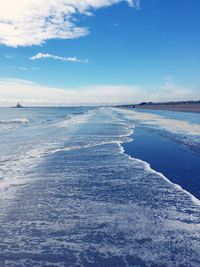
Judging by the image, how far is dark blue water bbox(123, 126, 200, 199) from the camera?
9.71m

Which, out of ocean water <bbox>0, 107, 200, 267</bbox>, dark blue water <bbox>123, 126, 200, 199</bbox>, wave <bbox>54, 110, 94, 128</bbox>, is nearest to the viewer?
ocean water <bbox>0, 107, 200, 267</bbox>

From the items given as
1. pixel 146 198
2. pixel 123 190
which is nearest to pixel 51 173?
pixel 123 190

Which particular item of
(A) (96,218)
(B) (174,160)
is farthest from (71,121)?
(A) (96,218)

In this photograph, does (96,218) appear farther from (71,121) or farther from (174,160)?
(71,121)

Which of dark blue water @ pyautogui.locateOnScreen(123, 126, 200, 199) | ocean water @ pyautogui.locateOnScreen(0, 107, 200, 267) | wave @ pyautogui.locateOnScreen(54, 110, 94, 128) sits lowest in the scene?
wave @ pyautogui.locateOnScreen(54, 110, 94, 128)

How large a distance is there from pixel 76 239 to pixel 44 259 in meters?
0.83

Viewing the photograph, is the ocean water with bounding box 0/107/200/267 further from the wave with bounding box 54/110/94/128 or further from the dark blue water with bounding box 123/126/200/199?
the wave with bounding box 54/110/94/128

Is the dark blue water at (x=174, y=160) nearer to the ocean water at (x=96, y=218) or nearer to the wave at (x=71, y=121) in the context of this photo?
the ocean water at (x=96, y=218)

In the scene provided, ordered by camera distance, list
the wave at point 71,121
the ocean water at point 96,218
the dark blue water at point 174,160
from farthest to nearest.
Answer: the wave at point 71,121 < the dark blue water at point 174,160 < the ocean water at point 96,218

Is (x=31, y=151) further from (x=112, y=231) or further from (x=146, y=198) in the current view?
(x=112, y=231)

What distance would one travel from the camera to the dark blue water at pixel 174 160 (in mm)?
9708

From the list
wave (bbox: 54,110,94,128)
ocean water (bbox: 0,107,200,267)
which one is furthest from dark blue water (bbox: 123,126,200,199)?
wave (bbox: 54,110,94,128)

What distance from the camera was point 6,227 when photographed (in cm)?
600

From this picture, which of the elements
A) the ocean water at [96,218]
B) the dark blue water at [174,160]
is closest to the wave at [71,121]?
the dark blue water at [174,160]
